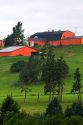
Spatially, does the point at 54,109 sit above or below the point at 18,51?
below

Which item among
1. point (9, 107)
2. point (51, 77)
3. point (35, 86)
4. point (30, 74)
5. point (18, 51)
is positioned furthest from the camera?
point (18, 51)

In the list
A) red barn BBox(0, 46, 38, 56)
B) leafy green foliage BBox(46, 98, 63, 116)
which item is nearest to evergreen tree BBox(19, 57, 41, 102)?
leafy green foliage BBox(46, 98, 63, 116)

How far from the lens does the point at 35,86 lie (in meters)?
120

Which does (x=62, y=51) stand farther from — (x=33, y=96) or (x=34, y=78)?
(x=33, y=96)

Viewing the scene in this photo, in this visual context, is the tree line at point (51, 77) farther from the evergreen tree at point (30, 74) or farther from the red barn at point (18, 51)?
the red barn at point (18, 51)

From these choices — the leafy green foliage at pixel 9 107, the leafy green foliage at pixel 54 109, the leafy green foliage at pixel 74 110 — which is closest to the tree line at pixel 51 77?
the leafy green foliage at pixel 54 109

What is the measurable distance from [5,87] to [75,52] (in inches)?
2415

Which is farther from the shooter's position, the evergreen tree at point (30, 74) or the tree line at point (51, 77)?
the evergreen tree at point (30, 74)

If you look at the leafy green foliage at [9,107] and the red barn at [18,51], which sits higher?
the leafy green foliage at [9,107]

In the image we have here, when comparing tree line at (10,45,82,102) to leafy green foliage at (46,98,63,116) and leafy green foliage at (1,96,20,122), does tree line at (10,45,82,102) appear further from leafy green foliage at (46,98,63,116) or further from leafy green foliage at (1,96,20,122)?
leafy green foliage at (1,96,20,122)

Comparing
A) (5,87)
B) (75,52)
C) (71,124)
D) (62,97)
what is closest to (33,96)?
(62,97)

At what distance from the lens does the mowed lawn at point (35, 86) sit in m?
97.1

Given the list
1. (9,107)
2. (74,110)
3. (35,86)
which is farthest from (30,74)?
(9,107)

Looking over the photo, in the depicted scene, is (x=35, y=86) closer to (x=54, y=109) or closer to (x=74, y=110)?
(x=54, y=109)
